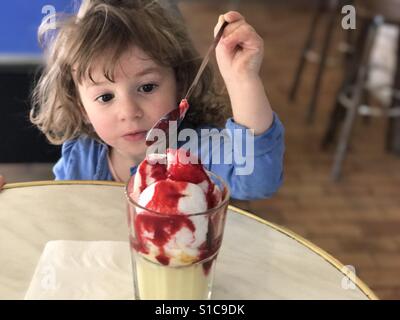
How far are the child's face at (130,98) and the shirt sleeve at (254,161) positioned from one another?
159 mm

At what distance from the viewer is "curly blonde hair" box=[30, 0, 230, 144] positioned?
111 cm

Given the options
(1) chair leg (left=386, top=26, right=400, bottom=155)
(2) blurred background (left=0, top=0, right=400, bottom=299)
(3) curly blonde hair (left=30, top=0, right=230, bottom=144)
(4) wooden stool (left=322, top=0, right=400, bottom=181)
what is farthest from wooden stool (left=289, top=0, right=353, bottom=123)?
(3) curly blonde hair (left=30, top=0, right=230, bottom=144)

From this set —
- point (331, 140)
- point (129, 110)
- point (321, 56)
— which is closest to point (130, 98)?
point (129, 110)

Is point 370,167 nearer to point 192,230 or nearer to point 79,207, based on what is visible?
point 79,207

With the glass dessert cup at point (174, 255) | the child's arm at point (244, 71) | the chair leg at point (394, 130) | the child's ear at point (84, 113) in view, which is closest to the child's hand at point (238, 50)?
the child's arm at point (244, 71)

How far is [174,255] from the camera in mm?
708

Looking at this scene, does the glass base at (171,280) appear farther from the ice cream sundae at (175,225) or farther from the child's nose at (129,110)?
the child's nose at (129,110)

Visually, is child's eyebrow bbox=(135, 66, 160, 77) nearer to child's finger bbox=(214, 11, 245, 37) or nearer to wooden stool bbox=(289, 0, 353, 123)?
A: child's finger bbox=(214, 11, 245, 37)

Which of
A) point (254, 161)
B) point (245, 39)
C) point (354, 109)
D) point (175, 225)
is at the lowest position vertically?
point (354, 109)

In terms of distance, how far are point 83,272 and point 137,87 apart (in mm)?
419

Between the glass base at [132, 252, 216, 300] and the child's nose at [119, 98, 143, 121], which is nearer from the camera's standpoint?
the glass base at [132, 252, 216, 300]

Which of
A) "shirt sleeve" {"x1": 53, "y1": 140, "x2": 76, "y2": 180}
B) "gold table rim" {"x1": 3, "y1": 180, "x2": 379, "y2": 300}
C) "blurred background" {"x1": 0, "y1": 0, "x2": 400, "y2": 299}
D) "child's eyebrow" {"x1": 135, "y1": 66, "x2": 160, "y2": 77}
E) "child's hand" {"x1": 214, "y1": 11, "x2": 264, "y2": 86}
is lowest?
"blurred background" {"x1": 0, "y1": 0, "x2": 400, "y2": 299}

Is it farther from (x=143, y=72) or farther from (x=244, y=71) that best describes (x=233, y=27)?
(x=143, y=72)

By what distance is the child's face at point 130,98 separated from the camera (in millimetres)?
1106
